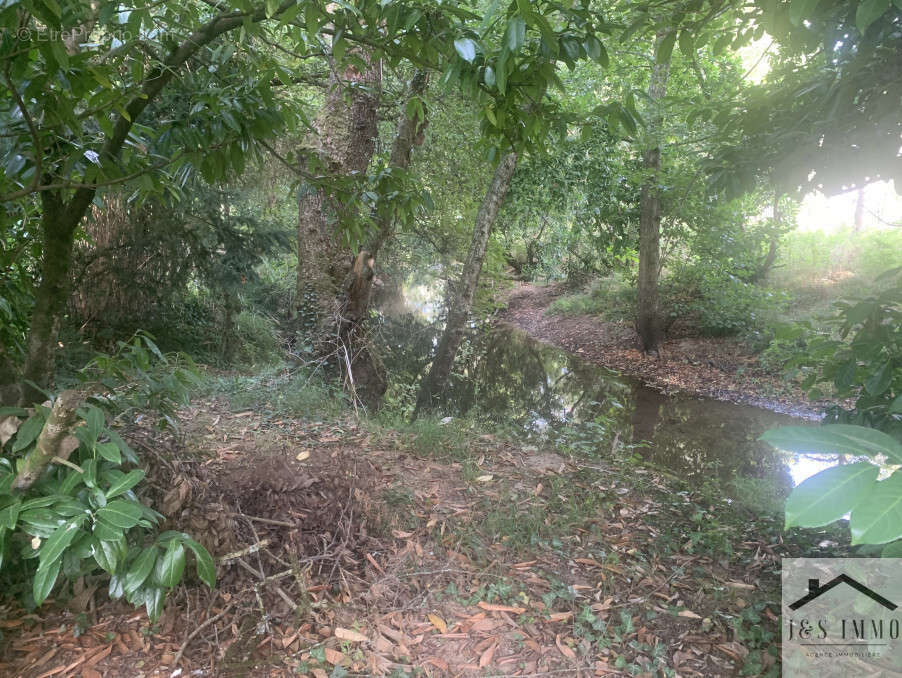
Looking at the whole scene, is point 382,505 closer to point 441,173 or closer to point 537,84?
point 537,84

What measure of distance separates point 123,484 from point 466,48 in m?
1.50

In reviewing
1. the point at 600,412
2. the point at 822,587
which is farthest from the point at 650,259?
the point at 822,587

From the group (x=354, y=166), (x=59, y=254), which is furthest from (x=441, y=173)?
(x=59, y=254)

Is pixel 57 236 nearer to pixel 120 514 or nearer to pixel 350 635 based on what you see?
pixel 120 514

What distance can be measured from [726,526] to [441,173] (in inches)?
241

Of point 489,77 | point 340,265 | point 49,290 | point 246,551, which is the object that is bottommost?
point 246,551

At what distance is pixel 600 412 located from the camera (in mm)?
7434

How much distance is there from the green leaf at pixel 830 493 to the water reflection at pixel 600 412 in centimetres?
320

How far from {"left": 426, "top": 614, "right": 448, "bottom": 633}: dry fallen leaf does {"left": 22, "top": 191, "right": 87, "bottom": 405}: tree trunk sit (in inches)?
73.2

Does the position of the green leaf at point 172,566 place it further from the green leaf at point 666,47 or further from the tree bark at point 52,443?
the green leaf at point 666,47

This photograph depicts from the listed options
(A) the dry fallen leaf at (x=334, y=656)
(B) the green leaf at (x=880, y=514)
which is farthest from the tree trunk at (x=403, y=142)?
(B) the green leaf at (x=880, y=514)

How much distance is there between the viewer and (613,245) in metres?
11.3

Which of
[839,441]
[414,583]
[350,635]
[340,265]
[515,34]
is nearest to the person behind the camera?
[839,441]

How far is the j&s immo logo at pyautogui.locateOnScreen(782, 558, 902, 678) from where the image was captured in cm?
206
